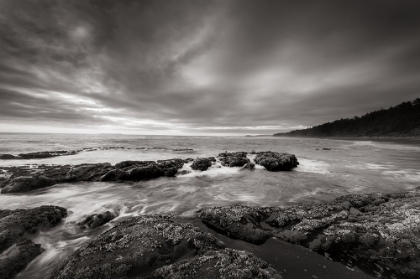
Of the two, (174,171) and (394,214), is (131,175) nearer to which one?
(174,171)

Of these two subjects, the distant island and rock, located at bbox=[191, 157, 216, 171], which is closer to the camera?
rock, located at bbox=[191, 157, 216, 171]

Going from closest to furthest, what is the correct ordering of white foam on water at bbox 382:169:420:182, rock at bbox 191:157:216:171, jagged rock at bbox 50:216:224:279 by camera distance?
jagged rock at bbox 50:216:224:279, white foam on water at bbox 382:169:420:182, rock at bbox 191:157:216:171

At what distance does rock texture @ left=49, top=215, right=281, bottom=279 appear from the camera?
11.1 ft

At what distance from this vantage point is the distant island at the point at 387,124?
81.4 meters

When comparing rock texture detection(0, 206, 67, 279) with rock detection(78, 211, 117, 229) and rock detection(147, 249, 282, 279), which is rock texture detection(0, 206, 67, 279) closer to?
rock detection(78, 211, 117, 229)

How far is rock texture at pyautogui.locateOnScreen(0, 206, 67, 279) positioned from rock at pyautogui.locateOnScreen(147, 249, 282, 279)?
3.62 metres

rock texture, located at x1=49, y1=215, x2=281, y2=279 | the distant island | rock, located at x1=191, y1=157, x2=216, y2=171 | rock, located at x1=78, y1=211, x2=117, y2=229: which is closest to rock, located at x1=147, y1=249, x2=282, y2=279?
rock texture, located at x1=49, y1=215, x2=281, y2=279

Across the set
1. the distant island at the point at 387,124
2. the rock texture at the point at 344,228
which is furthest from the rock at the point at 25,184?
the distant island at the point at 387,124

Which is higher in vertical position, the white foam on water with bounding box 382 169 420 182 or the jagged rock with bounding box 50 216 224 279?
the jagged rock with bounding box 50 216 224 279

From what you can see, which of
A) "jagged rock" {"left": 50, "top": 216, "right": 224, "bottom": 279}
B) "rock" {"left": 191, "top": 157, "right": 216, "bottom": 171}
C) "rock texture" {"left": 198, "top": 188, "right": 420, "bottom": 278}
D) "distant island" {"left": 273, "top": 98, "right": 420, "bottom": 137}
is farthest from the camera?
"distant island" {"left": 273, "top": 98, "right": 420, "bottom": 137}

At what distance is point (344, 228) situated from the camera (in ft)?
16.4

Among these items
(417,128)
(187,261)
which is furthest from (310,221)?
(417,128)

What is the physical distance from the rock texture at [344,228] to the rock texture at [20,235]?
16.1 ft

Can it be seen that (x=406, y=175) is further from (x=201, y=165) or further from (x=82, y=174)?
Result: (x=82, y=174)
